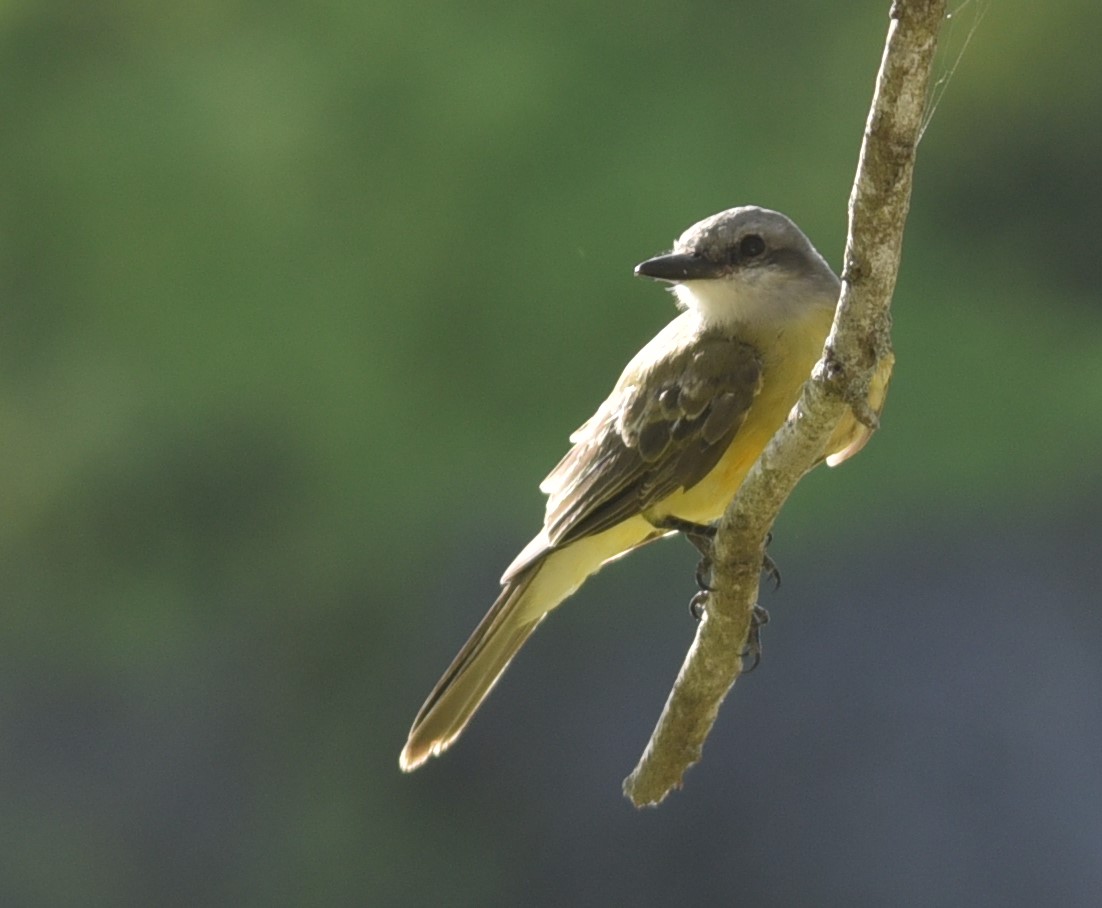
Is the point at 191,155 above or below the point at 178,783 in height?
above

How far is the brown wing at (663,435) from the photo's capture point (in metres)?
3.18

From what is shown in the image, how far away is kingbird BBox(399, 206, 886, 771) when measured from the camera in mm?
3186

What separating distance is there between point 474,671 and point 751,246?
3.39 feet

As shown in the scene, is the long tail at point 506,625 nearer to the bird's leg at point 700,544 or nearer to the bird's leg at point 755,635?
the bird's leg at point 700,544

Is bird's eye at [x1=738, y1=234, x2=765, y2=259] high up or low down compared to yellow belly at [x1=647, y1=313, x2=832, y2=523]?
up

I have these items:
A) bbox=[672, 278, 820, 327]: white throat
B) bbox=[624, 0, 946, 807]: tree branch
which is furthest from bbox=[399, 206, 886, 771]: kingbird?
bbox=[624, 0, 946, 807]: tree branch

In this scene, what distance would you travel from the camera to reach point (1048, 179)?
7.12m

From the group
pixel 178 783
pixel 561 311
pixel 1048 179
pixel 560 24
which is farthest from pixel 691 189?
pixel 178 783

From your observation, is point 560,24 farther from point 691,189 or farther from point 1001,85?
point 1001,85

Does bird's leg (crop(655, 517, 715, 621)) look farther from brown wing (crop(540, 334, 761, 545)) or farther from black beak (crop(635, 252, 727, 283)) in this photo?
black beak (crop(635, 252, 727, 283))

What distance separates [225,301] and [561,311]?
1.48 meters

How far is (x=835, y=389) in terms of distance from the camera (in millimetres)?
2232

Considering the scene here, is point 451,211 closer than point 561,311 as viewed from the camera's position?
No

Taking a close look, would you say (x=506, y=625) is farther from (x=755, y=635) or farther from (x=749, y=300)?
→ (x=749, y=300)
